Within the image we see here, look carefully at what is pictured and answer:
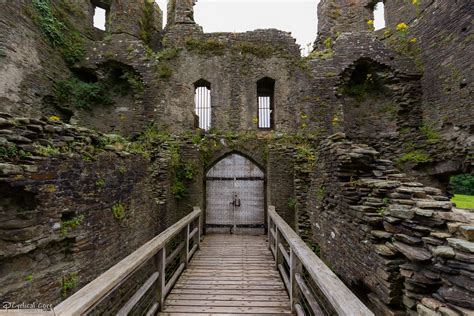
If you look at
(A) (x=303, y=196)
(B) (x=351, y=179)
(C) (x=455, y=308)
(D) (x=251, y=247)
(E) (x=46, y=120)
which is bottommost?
(D) (x=251, y=247)

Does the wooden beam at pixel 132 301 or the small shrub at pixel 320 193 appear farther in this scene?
the small shrub at pixel 320 193

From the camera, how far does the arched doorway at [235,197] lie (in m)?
8.87

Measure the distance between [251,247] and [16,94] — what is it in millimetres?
9183

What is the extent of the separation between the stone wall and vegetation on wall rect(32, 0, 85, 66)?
11219mm

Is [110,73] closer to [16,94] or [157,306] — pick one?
[16,94]

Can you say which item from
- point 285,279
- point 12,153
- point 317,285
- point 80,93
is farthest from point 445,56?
point 80,93

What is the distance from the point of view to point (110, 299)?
488cm

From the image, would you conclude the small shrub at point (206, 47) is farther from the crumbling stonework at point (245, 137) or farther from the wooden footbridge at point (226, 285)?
the wooden footbridge at point (226, 285)

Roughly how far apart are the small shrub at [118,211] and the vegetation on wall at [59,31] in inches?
338

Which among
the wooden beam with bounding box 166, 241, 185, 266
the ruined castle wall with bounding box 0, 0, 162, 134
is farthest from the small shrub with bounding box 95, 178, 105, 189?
the ruined castle wall with bounding box 0, 0, 162, 134

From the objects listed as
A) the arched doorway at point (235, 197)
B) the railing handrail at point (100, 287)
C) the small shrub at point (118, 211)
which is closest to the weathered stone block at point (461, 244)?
the railing handrail at point (100, 287)

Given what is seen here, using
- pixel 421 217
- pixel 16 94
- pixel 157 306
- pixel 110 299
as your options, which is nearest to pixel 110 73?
pixel 16 94

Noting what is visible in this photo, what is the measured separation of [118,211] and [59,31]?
921 centimetres

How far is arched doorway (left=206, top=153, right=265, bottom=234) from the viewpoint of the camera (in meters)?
8.87
